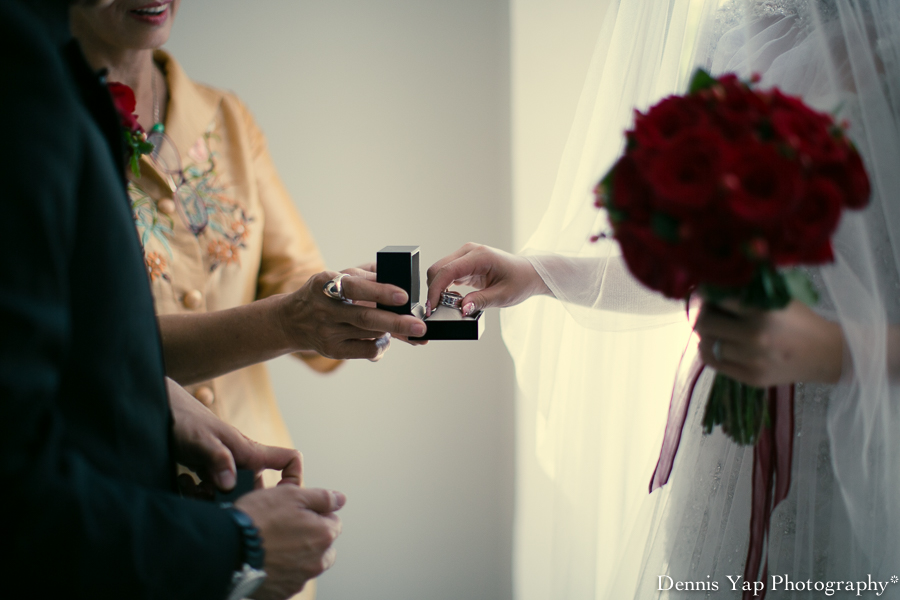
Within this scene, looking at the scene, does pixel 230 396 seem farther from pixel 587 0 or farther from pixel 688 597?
pixel 587 0

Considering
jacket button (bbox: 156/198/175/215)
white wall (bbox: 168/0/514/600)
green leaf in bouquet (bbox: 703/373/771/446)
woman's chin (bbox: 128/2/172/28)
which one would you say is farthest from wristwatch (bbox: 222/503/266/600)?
white wall (bbox: 168/0/514/600)

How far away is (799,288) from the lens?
543 mm

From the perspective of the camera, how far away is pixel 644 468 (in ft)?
3.76

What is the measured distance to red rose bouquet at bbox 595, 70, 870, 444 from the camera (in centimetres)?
50

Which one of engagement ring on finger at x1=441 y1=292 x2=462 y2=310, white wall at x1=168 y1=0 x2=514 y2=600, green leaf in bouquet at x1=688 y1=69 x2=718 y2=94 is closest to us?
green leaf in bouquet at x1=688 y1=69 x2=718 y2=94

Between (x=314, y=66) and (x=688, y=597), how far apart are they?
68.6 inches

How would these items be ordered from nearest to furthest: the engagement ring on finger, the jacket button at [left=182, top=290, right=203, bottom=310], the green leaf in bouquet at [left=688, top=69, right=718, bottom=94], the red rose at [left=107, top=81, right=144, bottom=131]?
the green leaf in bouquet at [left=688, top=69, right=718, bottom=94], the red rose at [left=107, top=81, right=144, bottom=131], the engagement ring on finger, the jacket button at [left=182, top=290, right=203, bottom=310]

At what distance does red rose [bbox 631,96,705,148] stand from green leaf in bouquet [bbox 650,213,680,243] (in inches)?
2.7

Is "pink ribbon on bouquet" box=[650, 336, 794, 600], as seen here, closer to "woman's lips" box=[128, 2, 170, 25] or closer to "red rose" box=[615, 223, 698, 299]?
"red rose" box=[615, 223, 698, 299]

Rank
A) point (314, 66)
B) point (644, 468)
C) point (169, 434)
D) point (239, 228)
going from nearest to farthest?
point (169, 434)
point (644, 468)
point (239, 228)
point (314, 66)

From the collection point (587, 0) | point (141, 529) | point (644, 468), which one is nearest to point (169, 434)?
point (141, 529)

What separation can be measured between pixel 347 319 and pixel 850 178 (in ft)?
2.53

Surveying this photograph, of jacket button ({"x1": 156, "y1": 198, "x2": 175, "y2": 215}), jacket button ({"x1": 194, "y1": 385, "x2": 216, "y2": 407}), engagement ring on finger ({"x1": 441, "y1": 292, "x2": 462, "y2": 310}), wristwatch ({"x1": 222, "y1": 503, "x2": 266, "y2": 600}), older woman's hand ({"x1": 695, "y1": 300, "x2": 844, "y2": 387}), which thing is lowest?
wristwatch ({"x1": 222, "y1": 503, "x2": 266, "y2": 600})

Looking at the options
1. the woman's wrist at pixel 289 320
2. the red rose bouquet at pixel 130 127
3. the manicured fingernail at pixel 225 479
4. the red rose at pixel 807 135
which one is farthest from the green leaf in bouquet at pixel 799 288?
the red rose bouquet at pixel 130 127
